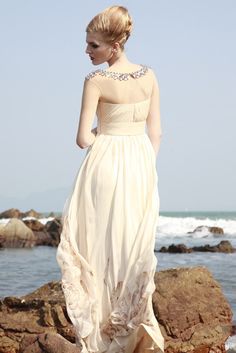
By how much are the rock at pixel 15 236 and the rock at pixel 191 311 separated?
70.8ft

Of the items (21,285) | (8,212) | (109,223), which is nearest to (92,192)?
(109,223)

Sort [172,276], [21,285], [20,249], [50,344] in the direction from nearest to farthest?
1. [50,344]
2. [172,276]
3. [21,285]
4. [20,249]

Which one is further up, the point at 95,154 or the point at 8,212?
the point at 95,154

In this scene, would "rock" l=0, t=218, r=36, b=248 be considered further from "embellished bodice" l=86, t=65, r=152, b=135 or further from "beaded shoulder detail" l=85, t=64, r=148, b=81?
"beaded shoulder detail" l=85, t=64, r=148, b=81

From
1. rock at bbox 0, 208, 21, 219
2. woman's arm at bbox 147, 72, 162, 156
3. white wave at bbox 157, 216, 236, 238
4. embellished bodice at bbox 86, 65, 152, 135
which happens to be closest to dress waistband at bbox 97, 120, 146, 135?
embellished bodice at bbox 86, 65, 152, 135

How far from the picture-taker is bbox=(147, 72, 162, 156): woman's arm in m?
4.90

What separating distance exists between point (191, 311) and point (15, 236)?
2347 cm

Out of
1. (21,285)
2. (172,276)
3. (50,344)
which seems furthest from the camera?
(21,285)

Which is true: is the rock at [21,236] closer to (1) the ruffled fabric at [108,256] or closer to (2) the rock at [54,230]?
(2) the rock at [54,230]

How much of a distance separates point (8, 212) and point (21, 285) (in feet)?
113

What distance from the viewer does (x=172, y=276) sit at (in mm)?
8352

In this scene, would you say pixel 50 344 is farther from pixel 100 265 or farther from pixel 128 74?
pixel 128 74

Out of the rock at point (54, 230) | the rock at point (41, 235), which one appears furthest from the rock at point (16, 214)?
the rock at point (54, 230)

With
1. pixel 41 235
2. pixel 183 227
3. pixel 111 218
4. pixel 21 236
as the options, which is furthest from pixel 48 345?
pixel 183 227
